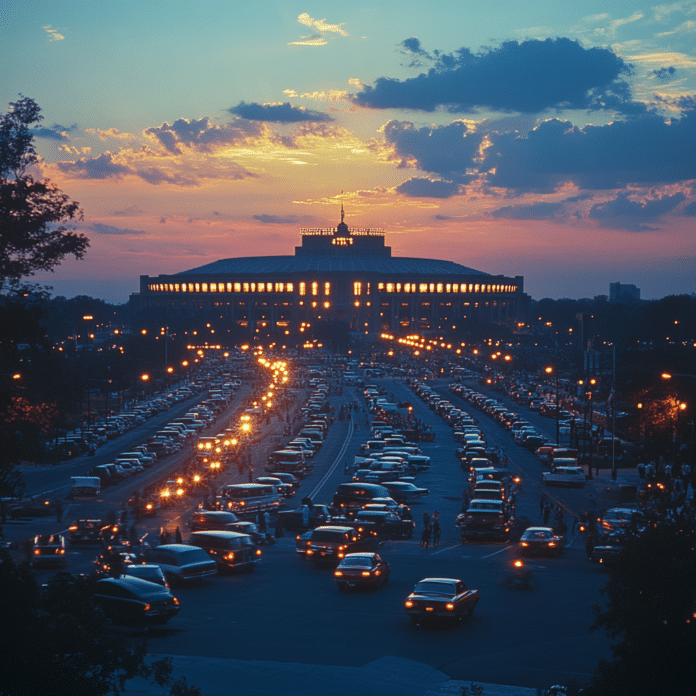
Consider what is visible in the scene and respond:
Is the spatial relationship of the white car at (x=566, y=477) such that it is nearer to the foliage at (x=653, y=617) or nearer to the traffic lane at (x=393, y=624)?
the traffic lane at (x=393, y=624)

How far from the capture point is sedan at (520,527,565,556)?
3177 cm

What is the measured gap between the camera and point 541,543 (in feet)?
104

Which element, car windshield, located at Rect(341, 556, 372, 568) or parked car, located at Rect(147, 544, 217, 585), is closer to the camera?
parked car, located at Rect(147, 544, 217, 585)

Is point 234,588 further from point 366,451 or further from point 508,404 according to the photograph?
point 508,404

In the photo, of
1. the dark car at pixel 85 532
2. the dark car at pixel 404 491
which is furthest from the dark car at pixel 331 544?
the dark car at pixel 404 491

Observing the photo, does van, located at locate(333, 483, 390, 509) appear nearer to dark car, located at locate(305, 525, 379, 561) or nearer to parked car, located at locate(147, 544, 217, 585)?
dark car, located at locate(305, 525, 379, 561)

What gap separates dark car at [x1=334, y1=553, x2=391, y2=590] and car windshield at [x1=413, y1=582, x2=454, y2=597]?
3.45m

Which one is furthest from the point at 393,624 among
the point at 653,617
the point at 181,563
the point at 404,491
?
the point at 404,491

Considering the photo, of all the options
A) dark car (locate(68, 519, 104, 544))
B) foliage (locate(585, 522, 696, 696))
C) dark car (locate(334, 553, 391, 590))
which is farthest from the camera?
dark car (locate(68, 519, 104, 544))

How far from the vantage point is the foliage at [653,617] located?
47.2 feet

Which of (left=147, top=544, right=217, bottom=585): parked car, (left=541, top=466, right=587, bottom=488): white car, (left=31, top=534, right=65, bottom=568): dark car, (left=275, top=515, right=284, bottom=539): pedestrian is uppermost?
(left=147, top=544, right=217, bottom=585): parked car

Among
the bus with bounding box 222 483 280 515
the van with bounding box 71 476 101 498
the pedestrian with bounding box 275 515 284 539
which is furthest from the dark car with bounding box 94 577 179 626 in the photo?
the van with bounding box 71 476 101 498

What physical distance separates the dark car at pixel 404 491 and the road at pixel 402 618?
10.3 metres

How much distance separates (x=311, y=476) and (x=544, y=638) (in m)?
32.6
